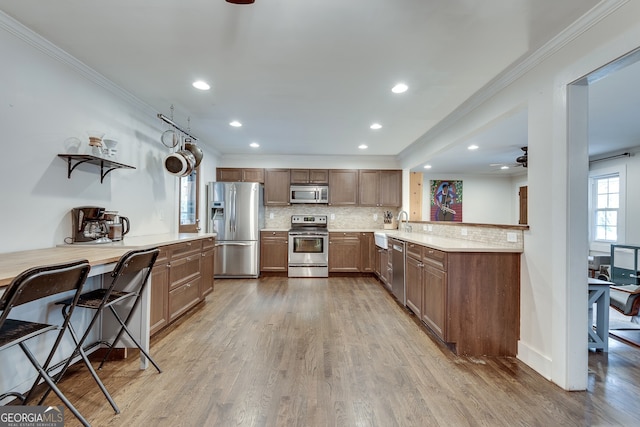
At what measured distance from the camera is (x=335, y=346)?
8.36 ft

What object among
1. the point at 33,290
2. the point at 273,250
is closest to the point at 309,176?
the point at 273,250

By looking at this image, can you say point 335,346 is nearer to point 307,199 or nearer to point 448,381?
Result: point 448,381

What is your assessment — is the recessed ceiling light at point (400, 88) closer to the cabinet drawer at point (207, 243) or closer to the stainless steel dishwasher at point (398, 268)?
the stainless steel dishwasher at point (398, 268)

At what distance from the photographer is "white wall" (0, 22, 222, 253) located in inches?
73.8

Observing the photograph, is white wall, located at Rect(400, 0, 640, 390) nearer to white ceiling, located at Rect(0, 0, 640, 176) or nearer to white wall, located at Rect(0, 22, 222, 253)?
white ceiling, located at Rect(0, 0, 640, 176)

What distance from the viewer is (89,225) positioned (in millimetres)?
2410

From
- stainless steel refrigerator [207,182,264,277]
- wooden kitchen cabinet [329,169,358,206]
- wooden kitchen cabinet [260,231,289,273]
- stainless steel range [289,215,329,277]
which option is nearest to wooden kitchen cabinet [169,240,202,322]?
stainless steel refrigerator [207,182,264,277]

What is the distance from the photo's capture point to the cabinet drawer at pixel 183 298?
286 centimetres

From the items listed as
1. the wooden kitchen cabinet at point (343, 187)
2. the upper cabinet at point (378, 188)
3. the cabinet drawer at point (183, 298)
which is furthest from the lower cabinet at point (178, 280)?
the upper cabinet at point (378, 188)

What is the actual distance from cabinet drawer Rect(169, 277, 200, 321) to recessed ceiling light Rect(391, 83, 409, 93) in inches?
112

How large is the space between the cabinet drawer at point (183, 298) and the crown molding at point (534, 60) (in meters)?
3.51

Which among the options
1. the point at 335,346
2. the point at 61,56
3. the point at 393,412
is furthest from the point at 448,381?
the point at 61,56

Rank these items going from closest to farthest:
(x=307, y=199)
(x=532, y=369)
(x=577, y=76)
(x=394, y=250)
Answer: (x=577, y=76) → (x=532, y=369) → (x=394, y=250) → (x=307, y=199)

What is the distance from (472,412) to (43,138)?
3.29 meters
